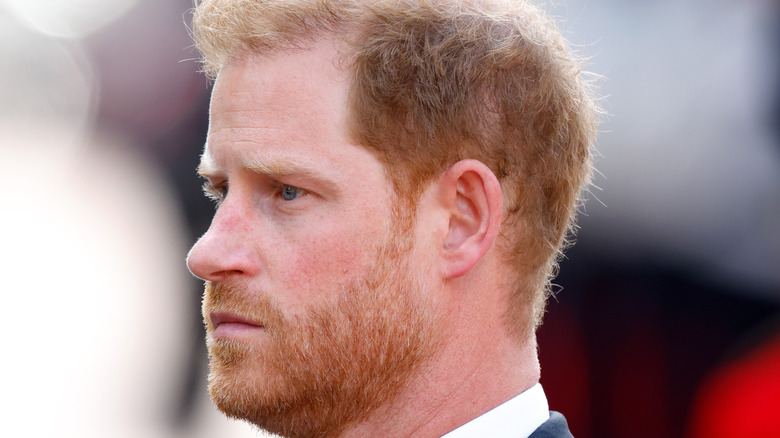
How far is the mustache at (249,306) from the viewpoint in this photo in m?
2.10

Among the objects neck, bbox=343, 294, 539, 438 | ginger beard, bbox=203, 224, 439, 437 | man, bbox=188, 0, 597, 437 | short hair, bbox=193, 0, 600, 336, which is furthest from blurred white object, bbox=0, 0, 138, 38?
neck, bbox=343, 294, 539, 438

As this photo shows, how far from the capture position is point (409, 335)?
7.07 ft

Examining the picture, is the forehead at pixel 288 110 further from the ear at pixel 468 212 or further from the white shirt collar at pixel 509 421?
the white shirt collar at pixel 509 421

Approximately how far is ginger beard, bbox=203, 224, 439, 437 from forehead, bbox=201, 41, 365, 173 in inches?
13.3

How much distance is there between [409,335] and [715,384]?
13.7ft

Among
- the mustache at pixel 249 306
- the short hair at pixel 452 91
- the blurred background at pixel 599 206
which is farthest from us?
the blurred background at pixel 599 206

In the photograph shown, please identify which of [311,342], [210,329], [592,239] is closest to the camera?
[311,342]

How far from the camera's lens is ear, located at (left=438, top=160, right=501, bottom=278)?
2.20m

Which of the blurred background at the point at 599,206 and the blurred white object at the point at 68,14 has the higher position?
the blurred white object at the point at 68,14

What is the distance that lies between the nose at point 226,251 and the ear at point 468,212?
1.77 feet

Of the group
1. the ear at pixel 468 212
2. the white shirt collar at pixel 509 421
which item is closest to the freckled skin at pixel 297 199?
the ear at pixel 468 212

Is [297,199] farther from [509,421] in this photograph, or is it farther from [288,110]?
[509,421]

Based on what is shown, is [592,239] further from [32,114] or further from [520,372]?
[32,114]

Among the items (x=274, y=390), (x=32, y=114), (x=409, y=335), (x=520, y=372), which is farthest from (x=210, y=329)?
(x=32, y=114)
